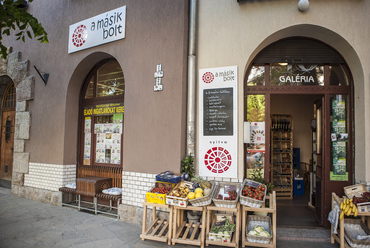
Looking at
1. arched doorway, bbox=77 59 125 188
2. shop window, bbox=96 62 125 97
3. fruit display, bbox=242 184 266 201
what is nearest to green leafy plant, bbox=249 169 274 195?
fruit display, bbox=242 184 266 201

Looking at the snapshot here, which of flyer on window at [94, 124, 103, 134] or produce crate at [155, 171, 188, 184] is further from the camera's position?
flyer on window at [94, 124, 103, 134]

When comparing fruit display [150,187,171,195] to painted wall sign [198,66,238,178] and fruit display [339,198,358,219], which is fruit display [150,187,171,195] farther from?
fruit display [339,198,358,219]

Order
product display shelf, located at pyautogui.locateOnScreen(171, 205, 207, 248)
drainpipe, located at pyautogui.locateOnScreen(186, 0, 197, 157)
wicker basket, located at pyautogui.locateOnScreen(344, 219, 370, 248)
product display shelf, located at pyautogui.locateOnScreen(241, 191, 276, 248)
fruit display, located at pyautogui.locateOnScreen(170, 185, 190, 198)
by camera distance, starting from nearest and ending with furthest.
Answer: wicker basket, located at pyautogui.locateOnScreen(344, 219, 370, 248) < product display shelf, located at pyautogui.locateOnScreen(241, 191, 276, 248) < product display shelf, located at pyautogui.locateOnScreen(171, 205, 207, 248) < fruit display, located at pyautogui.locateOnScreen(170, 185, 190, 198) < drainpipe, located at pyautogui.locateOnScreen(186, 0, 197, 157)

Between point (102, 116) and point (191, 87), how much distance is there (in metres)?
3.13

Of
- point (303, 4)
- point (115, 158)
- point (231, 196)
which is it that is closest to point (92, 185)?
point (115, 158)

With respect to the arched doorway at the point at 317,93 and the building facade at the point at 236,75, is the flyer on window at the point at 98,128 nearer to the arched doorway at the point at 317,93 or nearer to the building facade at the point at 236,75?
the building facade at the point at 236,75

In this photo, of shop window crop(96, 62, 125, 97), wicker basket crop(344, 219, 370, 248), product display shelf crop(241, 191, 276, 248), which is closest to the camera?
wicker basket crop(344, 219, 370, 248)

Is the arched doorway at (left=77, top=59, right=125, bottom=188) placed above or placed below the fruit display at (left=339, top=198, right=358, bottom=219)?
above

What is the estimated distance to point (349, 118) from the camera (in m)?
5.07

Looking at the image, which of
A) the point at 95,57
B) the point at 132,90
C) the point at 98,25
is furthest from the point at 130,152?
the point at 98,25

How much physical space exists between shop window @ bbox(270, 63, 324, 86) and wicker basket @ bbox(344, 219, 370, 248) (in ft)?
8.64

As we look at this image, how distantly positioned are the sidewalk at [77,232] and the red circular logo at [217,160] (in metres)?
1.51

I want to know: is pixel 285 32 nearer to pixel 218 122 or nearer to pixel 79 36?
pixel 218 122

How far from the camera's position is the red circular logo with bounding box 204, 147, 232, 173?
16.5 feet
